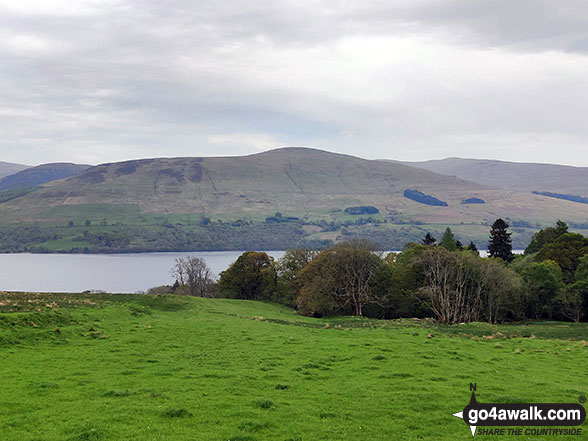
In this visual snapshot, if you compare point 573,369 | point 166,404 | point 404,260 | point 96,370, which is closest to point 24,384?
point 96,370

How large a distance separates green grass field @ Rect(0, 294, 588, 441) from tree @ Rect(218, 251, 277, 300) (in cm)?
5478

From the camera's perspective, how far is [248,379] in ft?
67.6

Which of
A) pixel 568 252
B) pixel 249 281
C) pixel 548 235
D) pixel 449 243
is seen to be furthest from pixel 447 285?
pixel 548 235

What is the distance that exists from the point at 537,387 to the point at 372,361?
301 inches

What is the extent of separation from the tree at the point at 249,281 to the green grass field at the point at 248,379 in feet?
180

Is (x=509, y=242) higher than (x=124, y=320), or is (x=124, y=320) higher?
(x=509, y=242)

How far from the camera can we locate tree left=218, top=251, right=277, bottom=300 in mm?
91750

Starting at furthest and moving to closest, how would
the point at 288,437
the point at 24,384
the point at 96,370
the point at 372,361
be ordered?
the point at 372,361 < the point at 96,370 < the point at 24,384 < the point at 288,437

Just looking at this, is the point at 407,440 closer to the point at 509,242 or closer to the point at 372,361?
the point at 372,361

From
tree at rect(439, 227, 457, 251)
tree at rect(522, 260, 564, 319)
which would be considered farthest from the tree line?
tree at rect(439, 227, 457, 251)

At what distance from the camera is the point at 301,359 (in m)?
25.2

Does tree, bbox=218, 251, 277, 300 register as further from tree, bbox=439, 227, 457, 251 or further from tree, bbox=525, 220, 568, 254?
tree, bbox=525, 220, 568, 254

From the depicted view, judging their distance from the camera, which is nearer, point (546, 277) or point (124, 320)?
point (124, 320)

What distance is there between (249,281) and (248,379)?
72089 millimetres
